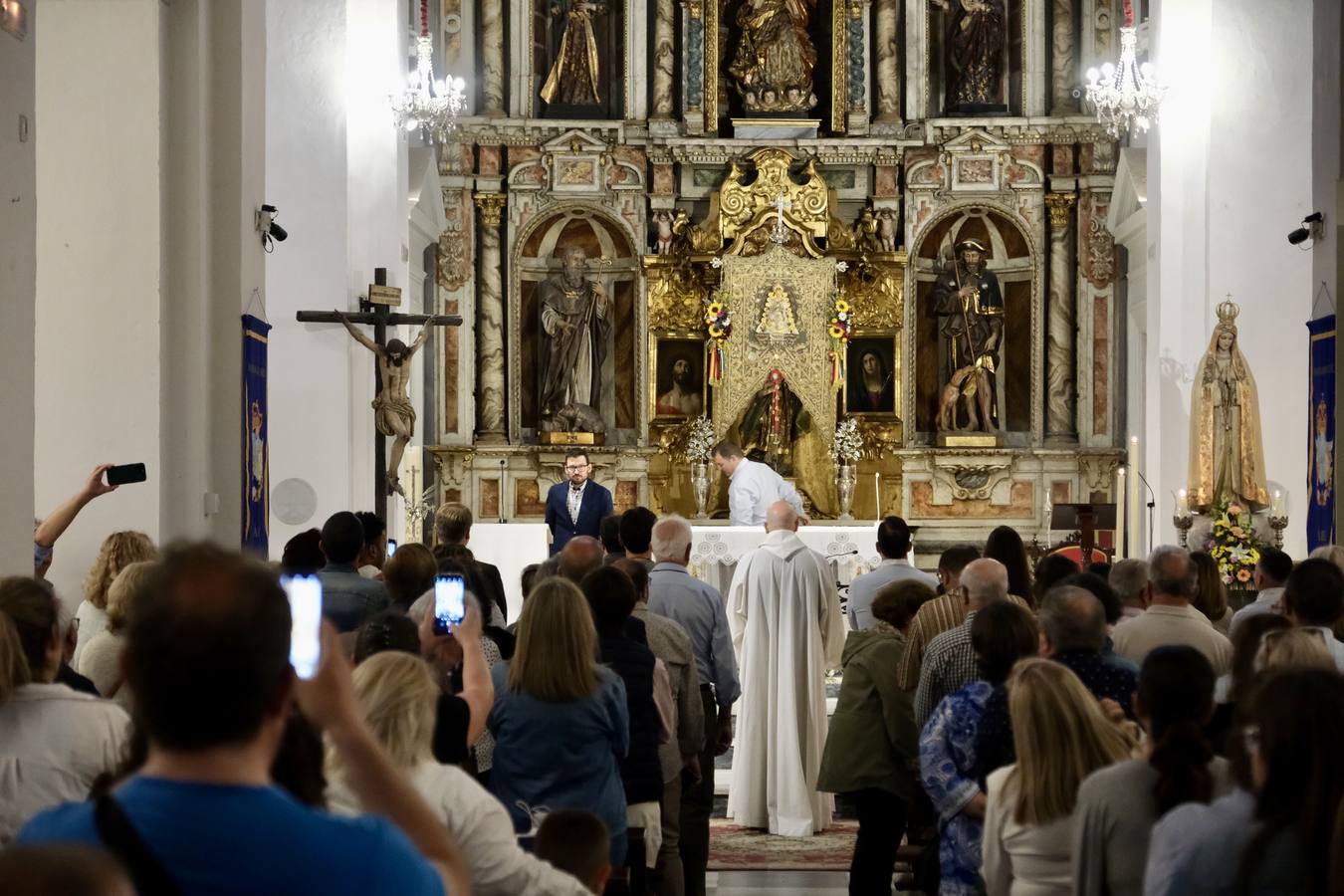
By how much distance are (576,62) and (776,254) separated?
3.40m

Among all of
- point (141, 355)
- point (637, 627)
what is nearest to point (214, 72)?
point (141, 355)

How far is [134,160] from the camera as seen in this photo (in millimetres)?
9812

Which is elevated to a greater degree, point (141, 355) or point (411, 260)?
point (411, 260)

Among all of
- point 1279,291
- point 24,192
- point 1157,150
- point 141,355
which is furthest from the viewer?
point 1157,150

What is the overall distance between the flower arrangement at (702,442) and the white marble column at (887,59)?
13.9 ft

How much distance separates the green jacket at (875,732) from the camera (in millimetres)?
7000

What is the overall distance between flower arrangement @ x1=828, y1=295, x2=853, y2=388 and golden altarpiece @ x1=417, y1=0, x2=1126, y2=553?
0.06 m

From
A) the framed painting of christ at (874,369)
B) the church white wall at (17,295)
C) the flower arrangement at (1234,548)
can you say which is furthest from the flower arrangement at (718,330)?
the church white wall at (17,295)

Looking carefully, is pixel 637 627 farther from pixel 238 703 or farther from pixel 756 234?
pixel 756 234

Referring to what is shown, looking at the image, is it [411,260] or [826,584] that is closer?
[826,584]

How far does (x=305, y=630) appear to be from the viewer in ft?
A: 7.27

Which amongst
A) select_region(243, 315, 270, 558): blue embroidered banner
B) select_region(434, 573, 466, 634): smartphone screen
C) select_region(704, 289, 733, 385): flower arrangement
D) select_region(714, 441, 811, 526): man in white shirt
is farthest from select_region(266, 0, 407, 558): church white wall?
select_region(434, 573, 466, 634): smartphone screen

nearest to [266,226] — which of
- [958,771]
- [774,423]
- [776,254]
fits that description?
[958,771]

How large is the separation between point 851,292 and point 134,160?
40.2 ft
